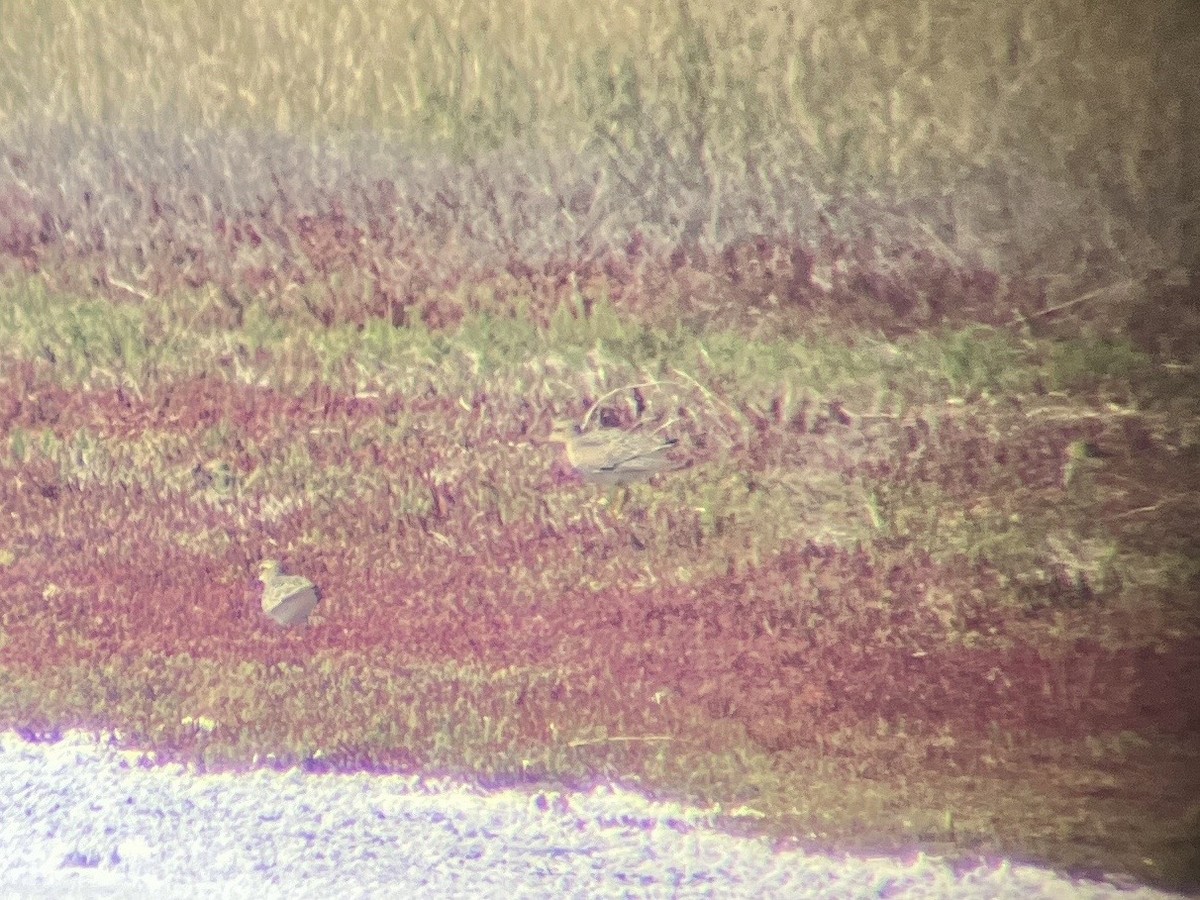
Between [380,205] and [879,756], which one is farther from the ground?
[380,205]

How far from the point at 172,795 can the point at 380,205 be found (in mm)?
201

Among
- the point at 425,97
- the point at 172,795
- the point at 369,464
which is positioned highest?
the point at 425,97

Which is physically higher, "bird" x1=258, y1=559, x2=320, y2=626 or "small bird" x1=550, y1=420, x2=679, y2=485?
"small bird" x1=550, y1=420, x2=679, y2=485

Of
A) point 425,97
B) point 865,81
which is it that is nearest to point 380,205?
point 425,97

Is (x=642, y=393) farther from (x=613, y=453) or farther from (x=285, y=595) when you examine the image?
(x=285, y=595)

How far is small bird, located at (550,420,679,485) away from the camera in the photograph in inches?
9.5

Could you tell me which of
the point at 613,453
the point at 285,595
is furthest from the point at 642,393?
the point at 285,595

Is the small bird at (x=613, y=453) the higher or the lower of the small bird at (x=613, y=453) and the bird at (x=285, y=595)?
the higher

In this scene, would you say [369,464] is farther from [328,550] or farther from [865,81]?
[865,81]

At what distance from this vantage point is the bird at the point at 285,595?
0.85 feet

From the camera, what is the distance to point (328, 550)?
26 cm

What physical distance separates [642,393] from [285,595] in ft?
0.42

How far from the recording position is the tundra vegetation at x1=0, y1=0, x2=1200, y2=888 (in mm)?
218

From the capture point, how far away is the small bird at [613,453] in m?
0.24
